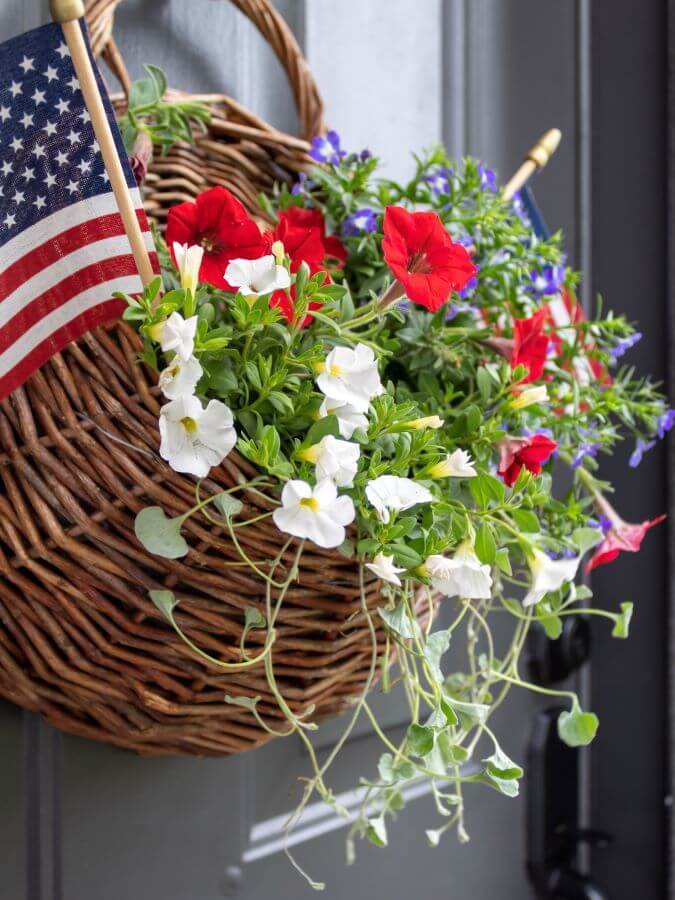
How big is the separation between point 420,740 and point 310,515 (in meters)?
0.15

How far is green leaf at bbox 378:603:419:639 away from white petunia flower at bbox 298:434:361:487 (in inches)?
3.4

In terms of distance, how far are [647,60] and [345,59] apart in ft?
1.53

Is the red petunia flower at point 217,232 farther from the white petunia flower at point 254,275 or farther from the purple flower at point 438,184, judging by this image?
the purple flower at point 438,184

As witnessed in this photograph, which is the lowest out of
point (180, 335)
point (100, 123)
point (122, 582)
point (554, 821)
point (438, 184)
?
point (554, 821)

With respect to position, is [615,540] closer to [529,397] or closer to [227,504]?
[529,397]

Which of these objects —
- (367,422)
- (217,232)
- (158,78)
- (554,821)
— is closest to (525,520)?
(367,422)

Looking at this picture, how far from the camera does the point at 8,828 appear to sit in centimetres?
62

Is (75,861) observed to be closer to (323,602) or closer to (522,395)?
(323,602)

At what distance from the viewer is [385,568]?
1.41 ft

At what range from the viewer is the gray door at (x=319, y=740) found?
0.65 metres

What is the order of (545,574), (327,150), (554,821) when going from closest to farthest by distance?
1. (545,574)
2. (327,150)
3. (554,821)

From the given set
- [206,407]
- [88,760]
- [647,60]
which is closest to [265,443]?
[206,407]

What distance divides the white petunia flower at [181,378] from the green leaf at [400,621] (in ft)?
0.52

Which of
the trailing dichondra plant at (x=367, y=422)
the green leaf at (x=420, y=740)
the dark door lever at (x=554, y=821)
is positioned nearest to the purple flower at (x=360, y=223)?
the trailing dichondra plant at (x=367, y=422)
